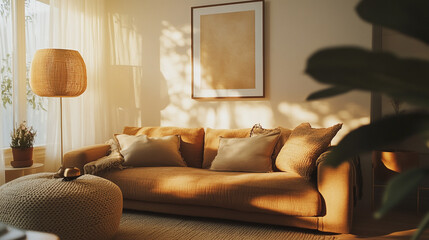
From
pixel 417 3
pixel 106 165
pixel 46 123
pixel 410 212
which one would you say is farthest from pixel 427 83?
pixel 46 123

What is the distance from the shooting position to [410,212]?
3373mm

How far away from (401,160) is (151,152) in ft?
7.44

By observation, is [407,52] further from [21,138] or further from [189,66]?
[21,138]

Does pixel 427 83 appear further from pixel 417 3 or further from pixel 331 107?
pixel 331 107

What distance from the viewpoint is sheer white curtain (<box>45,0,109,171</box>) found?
4031mm

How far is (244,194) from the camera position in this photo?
9.25ft

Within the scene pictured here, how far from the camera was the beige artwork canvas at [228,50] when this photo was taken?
403cm

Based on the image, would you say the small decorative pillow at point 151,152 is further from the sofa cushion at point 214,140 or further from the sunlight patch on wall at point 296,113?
the sunlight patch on wall at point 296,113

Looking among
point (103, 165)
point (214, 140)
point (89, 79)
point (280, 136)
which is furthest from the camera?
point (89, 79)

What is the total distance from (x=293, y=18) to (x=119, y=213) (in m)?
2.68

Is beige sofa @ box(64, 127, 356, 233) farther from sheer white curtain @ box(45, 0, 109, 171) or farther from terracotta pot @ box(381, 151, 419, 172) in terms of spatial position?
sheer white curtain @ box(45, 0, 109, 171)

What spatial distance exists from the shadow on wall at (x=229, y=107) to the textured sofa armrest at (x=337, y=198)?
1190 mm

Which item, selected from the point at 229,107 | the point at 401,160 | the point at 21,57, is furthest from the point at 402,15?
the point at 21,57

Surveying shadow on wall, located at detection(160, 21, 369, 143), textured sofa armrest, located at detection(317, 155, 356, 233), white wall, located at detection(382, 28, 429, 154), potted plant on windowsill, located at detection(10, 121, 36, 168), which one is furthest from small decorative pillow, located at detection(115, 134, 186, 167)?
white wall, located at detection(382, 28, 429, 154)
